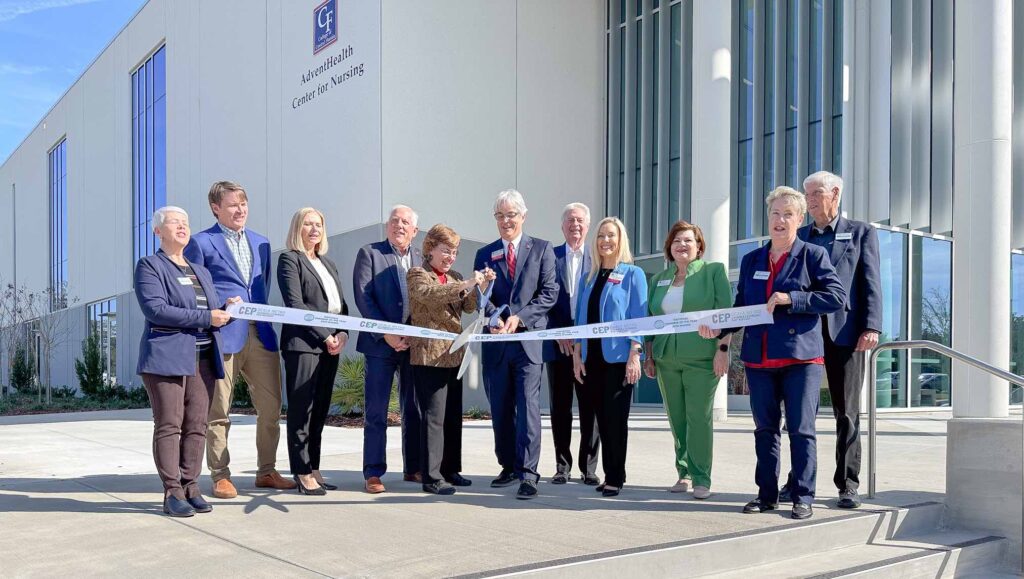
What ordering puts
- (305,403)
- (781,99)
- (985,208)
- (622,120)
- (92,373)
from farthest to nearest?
(92,373)
(622,120)
(781,99)
(985,208)
(305,403)

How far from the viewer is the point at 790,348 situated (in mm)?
5012

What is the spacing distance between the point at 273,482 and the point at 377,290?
1.50 meters

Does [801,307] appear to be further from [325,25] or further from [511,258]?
[325,25]

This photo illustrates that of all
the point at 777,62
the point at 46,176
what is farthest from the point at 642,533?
Result: the point at 46,176

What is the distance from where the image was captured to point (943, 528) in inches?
219

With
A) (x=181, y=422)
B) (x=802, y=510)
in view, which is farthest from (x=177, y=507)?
(x=802, y=510)

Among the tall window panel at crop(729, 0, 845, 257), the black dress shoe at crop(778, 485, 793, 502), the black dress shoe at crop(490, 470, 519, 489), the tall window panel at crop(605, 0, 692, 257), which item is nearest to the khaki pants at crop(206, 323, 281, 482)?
the black dress shoe at crop(490, 470, 519, 489)

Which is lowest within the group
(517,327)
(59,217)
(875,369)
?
(875,369)

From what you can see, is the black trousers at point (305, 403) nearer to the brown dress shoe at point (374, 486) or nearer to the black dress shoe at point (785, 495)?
the brown dress shoe at point (374, 486)

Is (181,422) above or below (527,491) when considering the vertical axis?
above

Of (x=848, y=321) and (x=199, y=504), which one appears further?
(x=848, y=321)

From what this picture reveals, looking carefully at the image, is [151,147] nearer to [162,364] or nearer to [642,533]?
[162,364]

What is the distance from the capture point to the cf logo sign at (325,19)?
1545 cm

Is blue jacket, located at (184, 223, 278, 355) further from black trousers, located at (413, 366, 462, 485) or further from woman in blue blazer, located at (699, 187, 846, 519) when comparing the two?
woman in blue blazer, located at (699, 187, 846, 519)
